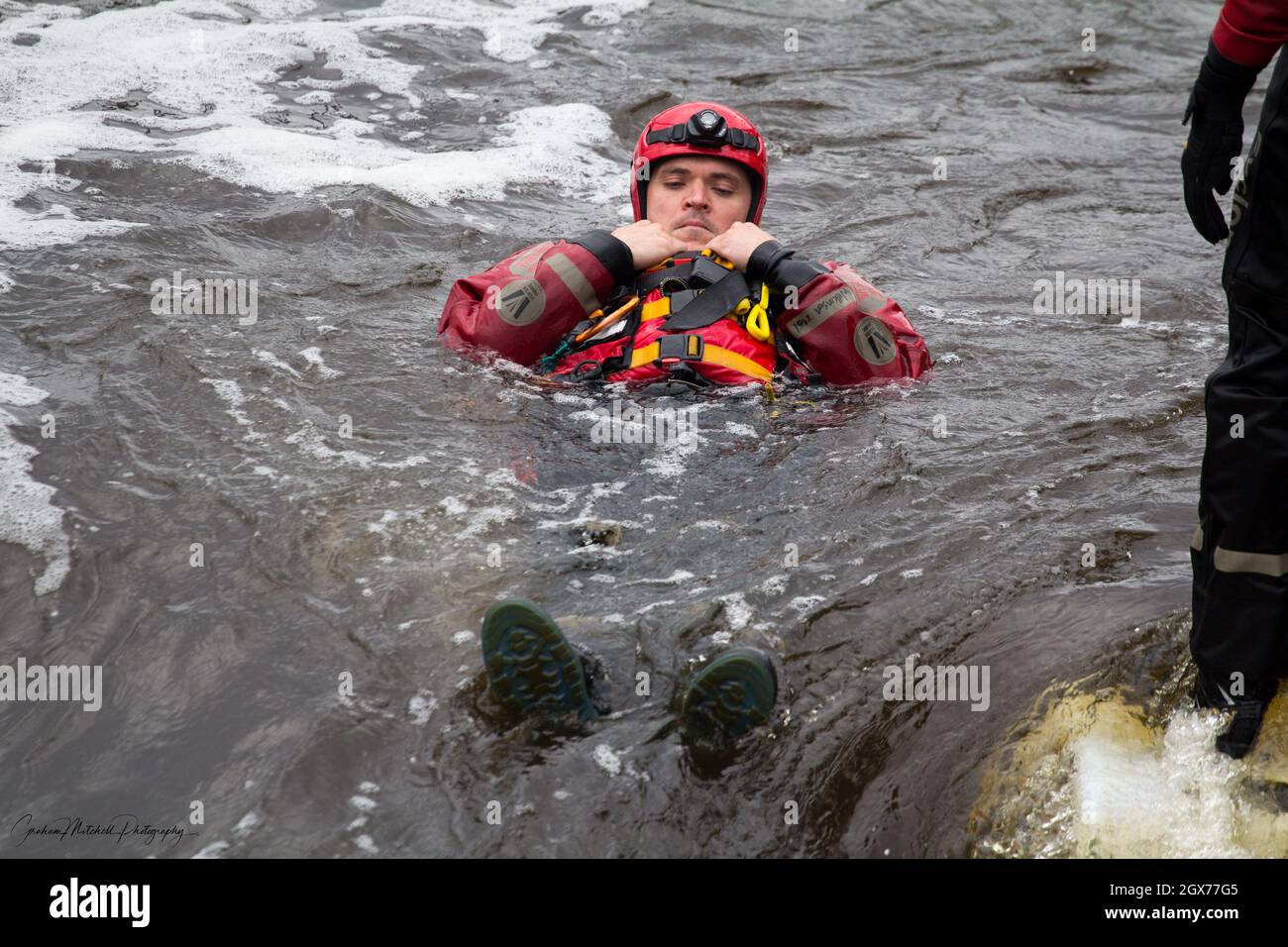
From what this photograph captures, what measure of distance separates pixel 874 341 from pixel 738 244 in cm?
71

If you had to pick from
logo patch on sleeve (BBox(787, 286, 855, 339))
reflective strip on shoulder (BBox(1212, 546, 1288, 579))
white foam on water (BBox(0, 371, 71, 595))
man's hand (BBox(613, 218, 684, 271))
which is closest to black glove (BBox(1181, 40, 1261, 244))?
reflective strip on shoulder (BBox(1212, 546, 1288, 579))

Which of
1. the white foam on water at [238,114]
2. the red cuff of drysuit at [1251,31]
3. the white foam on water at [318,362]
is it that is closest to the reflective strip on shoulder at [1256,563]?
the red cuff of drysuit at [1251,31]

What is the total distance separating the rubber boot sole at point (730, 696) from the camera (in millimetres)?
2928

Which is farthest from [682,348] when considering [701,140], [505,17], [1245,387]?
[505,17]

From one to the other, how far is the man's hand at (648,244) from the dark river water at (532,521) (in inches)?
27.1

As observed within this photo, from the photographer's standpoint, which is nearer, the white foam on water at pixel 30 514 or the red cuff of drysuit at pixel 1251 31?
the red cuff of drysuit at pixel 1251 31

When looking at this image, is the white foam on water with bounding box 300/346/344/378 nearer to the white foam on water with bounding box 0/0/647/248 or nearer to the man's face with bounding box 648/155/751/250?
the man's face with bounding box 648/155/751/250

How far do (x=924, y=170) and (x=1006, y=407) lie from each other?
418 centimetres

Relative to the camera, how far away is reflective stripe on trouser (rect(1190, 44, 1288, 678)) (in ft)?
8.57

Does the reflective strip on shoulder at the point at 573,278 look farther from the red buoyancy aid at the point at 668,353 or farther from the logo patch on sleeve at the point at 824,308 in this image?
the logo patch on sleeve at the point at 824,308

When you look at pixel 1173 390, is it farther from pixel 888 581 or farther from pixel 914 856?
pixel 914 856

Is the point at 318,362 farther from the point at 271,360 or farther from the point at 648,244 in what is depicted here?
the point at 648,244

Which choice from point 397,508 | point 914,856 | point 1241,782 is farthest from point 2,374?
point 1241,782

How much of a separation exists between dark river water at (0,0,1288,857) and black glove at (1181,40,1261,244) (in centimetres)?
119
